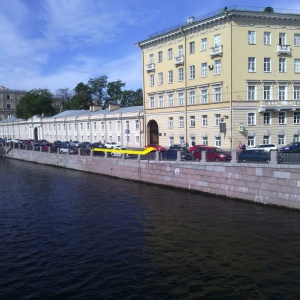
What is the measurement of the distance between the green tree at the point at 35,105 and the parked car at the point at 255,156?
74239 mm

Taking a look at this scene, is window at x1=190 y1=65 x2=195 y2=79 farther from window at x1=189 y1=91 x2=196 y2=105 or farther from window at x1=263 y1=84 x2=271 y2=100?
window at x1=263 y1=84 x2=271 y2=100

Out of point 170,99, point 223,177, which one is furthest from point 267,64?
point 223,177

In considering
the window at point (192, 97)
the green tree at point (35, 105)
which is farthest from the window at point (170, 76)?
the green tree at point (35, 105)

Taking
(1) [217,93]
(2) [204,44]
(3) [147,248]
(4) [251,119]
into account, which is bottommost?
(3) [147,248]

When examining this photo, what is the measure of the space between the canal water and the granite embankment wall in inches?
28.6

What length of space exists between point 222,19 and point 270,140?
13.8m

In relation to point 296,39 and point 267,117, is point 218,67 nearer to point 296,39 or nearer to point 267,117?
point 267,117

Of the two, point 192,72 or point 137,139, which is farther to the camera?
point 137,139

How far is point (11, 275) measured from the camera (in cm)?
1096

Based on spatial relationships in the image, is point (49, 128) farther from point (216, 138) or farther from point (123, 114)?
point (216, 138)

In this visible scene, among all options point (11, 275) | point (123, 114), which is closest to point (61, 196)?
point (11, 275)

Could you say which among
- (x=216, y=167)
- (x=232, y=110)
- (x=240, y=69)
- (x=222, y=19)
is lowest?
(x=216, y=167)

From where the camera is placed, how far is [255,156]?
20.3 metres

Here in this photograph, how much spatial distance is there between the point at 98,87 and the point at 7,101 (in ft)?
143
